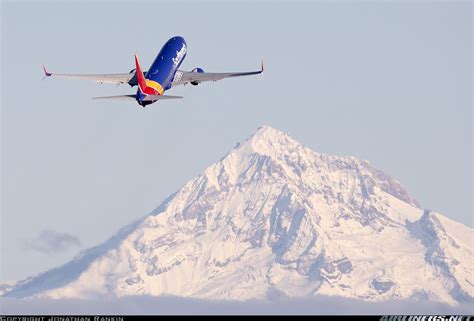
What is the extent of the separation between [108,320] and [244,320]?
15.6 metres

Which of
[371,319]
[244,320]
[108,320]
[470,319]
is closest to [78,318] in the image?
[108,320]

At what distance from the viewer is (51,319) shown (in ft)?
555

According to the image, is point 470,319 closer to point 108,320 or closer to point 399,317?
point 399,317

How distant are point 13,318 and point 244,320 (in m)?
26.8

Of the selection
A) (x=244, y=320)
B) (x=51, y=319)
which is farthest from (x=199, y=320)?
(x=51, y=319)

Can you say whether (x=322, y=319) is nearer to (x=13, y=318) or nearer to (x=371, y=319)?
(x=371, y=319)

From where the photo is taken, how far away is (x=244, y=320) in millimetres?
172125

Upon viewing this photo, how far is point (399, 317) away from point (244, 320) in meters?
18.9

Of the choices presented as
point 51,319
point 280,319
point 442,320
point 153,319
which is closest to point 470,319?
point 442,320

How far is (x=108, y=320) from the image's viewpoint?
170 m

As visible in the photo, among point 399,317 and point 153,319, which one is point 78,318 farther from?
point 399,317

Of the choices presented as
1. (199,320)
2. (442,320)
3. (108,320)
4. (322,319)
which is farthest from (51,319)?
(442,320)

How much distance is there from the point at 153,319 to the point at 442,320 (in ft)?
108

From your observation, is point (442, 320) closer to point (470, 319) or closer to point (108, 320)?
point (470, 319)
